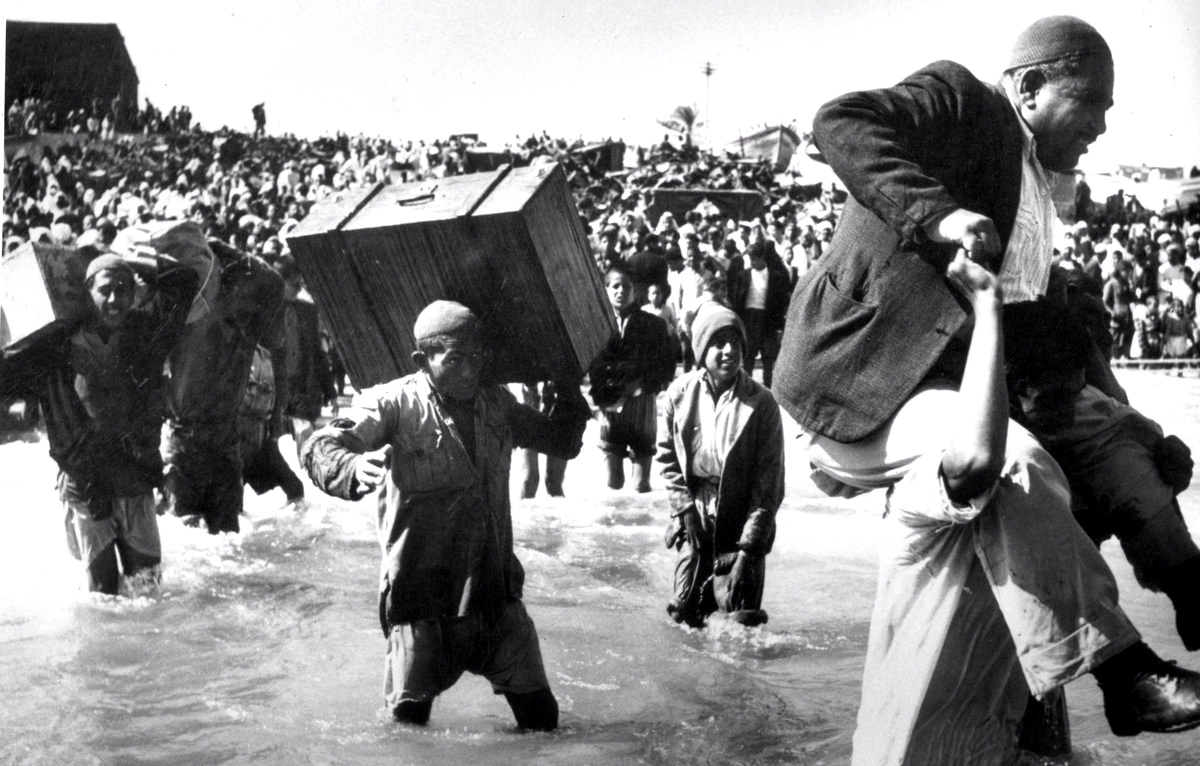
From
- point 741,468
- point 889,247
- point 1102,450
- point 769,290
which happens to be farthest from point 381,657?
point 769,290

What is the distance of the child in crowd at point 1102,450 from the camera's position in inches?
114

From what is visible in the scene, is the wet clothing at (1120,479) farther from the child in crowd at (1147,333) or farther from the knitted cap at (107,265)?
the child in crowd at (1147,333)

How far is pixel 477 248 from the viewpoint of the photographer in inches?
169

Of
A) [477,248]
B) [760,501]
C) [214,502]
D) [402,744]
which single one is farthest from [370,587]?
[477,248]

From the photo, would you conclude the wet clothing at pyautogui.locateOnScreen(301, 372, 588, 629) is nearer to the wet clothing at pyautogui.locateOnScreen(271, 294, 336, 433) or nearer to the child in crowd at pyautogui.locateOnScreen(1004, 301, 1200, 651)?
the child in crowd at pyautogui.locateOnScreen(1004, 301, 1200, 651)

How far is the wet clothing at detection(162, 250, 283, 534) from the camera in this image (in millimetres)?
7113

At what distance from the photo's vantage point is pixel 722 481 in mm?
5828

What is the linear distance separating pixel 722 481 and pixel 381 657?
159cm

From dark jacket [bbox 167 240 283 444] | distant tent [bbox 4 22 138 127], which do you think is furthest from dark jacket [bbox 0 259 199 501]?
distant tent [bbox 4 22 138 127]

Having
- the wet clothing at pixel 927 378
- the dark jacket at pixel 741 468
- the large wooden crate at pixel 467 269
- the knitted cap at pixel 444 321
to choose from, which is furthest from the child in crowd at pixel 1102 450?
the dark jacket at pixel 741 468

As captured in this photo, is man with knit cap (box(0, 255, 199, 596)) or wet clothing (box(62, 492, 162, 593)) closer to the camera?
man with knit cap (box(0, 255, 199, 596))

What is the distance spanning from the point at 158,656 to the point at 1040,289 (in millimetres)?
4231

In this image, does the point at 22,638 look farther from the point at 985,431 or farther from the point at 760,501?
the point at 985,431

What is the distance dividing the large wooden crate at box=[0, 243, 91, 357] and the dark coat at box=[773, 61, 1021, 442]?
3.89m
